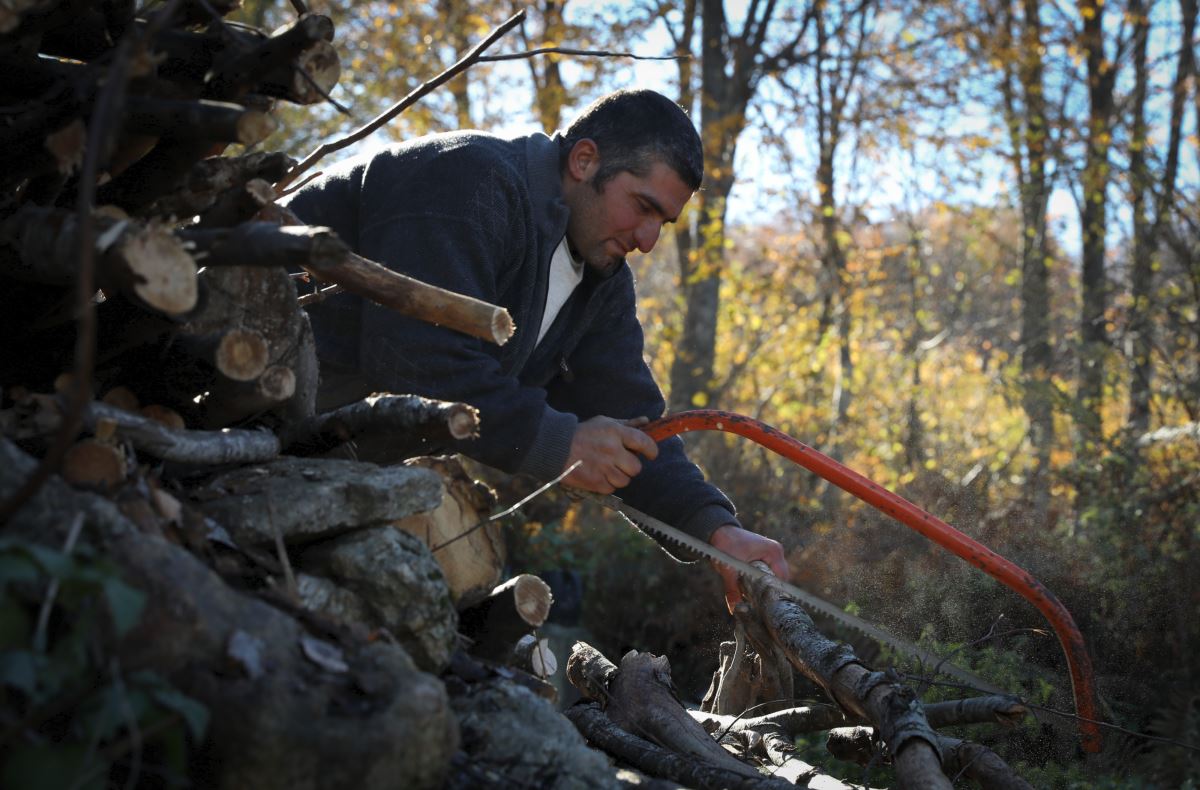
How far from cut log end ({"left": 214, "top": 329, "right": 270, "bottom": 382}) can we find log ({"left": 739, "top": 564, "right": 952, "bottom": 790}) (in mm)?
1743

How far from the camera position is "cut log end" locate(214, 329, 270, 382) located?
2.28 m

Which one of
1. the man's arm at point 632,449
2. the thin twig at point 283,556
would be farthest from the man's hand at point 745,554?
the thin twig at point 283,556

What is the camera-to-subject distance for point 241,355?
231cm

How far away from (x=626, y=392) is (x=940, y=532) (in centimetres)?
134

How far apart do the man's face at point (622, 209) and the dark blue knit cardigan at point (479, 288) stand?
11 cm

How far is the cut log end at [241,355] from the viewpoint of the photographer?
89.8 inches

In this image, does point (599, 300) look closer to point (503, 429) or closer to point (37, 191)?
point (503, 429)

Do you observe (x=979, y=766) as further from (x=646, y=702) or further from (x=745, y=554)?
(x=745, y=554)

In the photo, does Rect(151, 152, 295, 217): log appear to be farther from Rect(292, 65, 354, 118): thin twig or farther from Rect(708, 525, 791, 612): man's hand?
Rect(708, 525, 791, 612): man's hand

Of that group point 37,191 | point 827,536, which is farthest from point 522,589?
point 827,536

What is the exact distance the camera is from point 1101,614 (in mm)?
4539

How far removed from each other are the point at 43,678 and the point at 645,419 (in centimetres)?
235

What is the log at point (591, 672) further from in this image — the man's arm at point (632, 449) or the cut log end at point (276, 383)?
the cut log end at point (276, 383)

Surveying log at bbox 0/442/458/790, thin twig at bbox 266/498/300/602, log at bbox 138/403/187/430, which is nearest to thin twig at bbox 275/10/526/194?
log at bbox 138/403/187/430
